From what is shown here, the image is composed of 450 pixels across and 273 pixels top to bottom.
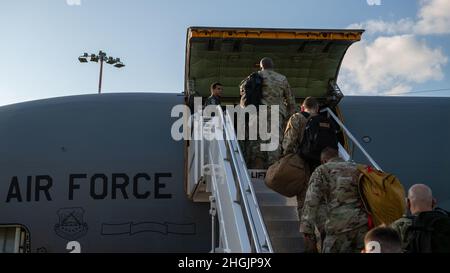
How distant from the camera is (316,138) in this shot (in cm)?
583

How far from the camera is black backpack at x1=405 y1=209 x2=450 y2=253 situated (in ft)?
12.2

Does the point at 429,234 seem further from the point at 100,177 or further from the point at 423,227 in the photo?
the point at 100,177

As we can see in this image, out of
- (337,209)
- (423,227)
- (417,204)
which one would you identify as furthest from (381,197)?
(423,227)

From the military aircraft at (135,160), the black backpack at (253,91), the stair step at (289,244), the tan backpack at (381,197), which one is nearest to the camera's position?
the tan backpack at (381,197)

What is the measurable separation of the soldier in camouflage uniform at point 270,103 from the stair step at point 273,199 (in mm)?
740

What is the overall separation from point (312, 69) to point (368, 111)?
131cm

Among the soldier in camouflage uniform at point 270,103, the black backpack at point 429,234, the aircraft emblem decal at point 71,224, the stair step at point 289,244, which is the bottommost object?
the black backpack at point 429,234

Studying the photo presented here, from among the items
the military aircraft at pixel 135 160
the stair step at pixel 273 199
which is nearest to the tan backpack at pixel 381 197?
the stair step at pixel 273 199

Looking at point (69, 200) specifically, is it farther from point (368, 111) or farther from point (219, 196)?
point (368, 111)

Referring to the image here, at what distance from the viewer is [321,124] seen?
5.87 metres

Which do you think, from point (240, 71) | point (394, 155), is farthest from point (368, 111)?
point (240, 71)

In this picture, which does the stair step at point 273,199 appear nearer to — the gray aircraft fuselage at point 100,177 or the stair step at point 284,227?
the stair step at point 284,227

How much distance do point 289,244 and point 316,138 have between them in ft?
3.70

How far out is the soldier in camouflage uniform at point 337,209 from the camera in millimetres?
4625
